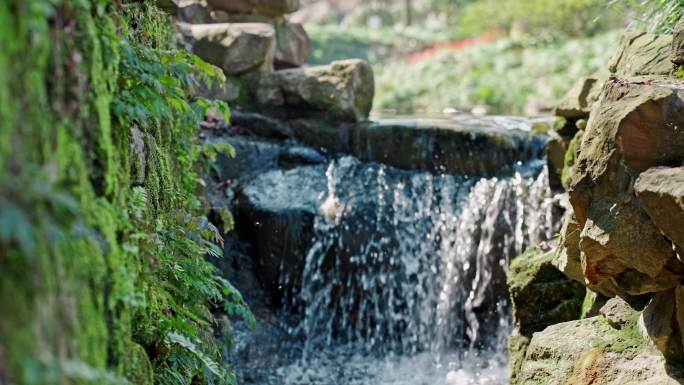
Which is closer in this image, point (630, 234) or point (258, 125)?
point (630, 234)

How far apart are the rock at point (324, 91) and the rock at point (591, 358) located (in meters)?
4.41

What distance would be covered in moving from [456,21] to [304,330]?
2415cm

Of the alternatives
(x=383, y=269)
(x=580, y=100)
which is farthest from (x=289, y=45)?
(x=580, y=100)

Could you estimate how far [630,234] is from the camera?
10.2ft

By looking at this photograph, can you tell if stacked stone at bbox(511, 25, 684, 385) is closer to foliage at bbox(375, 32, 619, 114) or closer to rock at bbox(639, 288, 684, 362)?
rock at bbox(639, 288, 684, 362)

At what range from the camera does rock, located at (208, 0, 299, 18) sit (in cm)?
913

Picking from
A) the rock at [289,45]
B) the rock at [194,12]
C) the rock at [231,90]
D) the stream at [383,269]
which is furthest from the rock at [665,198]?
the rock at [194,12]

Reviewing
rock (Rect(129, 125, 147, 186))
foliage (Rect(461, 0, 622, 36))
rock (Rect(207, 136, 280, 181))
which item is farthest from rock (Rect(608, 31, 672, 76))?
foliage (Rect(461, 0, 622, 36))

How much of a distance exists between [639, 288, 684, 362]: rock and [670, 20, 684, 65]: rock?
3.71 feet

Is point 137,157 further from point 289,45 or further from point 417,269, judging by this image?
point 289,45

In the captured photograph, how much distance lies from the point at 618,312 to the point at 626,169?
0.87 metres

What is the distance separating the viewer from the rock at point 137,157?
10.2 feet

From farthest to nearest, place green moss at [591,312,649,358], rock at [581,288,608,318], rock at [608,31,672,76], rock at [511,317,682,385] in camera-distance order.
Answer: rock at [581,288,608,318]
rock at [608,31,672,76]
green moss at [591,312,649,358]
rock at [511,317,682,385]

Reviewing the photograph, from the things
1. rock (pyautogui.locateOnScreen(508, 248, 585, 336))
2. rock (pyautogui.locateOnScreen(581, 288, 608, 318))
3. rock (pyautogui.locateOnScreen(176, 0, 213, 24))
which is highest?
rock (pyautogui.locateOnScreen(176, 0, 213, 24))
